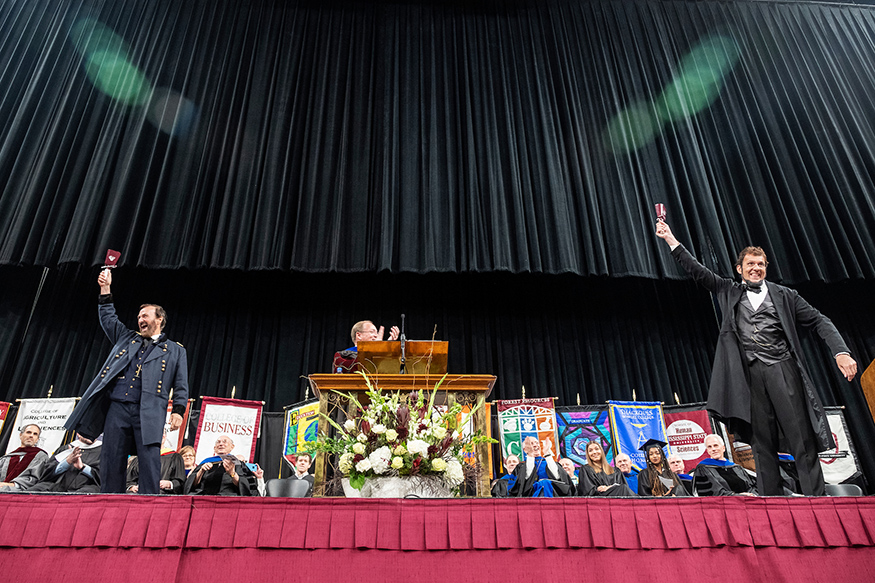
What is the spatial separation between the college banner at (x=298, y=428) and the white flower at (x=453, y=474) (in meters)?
4.37

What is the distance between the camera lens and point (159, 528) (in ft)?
6.47

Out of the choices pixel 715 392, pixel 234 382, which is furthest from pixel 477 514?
pixel 234 382

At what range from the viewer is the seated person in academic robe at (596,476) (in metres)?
5.63

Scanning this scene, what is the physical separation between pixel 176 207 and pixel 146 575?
20.3 feet

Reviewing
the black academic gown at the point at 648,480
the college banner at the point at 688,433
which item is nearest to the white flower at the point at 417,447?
the black academic gown at the point at 648,480

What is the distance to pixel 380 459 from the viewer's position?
2412mm

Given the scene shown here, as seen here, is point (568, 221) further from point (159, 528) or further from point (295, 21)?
point (159, 528)

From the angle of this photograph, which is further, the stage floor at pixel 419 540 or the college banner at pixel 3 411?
the college banner at pixel 3 411

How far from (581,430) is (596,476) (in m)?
1.05

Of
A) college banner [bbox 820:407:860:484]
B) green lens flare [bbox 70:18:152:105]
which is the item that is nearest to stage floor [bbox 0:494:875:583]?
college banner [bbox 820:407:860:484]

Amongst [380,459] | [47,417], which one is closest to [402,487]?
[380,459]

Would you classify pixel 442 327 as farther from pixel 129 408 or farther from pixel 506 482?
pixel 129 408

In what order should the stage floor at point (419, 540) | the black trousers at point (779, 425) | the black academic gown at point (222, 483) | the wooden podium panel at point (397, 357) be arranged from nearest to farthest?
the stage floor at point (419, 540), the black trousers at point (779, 425), the wooden podium panel at point (397, 357), the black academic gown at point (222, 483)

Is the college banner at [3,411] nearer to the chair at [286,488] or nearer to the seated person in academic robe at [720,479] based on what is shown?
the chair at [286,488]
